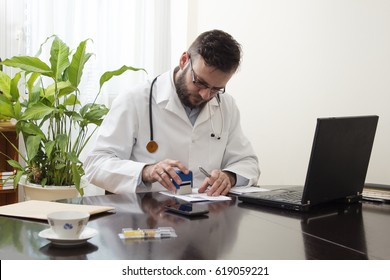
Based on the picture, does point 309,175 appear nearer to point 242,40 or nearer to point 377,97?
point 377,97

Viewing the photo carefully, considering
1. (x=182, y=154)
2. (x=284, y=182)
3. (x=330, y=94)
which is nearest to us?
(x=182, y=154)

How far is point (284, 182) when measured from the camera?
120 inches

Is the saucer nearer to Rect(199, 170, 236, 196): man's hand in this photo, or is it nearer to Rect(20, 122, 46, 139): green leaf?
Rect(199, 170, 236, 196): man's hand

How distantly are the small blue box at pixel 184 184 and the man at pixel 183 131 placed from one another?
8cm

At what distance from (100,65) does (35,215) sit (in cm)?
251

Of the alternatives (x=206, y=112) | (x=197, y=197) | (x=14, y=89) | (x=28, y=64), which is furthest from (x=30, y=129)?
(x=197, y=197)

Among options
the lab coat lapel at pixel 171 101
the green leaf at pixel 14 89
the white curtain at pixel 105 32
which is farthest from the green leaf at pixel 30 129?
the lab coat lapel at pixel 171 101

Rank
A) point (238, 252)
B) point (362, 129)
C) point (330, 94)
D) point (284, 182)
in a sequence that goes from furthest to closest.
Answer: point (284, 182) < point (330, 94) < point (362, 129) < point (238, 252)

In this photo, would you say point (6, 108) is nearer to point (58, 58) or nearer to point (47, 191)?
point (58, 58)

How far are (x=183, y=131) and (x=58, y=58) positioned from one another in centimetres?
119

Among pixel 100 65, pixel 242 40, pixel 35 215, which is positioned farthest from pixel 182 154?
pixel 100 65

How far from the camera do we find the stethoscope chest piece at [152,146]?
219 cm

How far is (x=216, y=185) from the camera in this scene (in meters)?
1.90

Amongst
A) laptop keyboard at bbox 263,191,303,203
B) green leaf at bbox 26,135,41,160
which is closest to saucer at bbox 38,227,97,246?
laptop keyboard at bbox 263,191,303,203
